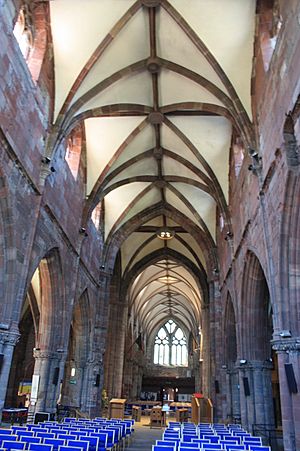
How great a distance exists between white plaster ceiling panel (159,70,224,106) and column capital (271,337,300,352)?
9.67 meters

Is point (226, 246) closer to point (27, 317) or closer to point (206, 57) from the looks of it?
point (206, 57)

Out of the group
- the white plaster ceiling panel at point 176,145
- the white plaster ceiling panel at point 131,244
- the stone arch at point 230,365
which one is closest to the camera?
the stone arch at point 230,365

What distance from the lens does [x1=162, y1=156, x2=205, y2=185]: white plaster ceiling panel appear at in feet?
72.8

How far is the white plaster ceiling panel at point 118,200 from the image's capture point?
24491 millimetres

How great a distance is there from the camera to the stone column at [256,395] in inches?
557

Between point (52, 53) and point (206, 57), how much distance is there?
5.77 m

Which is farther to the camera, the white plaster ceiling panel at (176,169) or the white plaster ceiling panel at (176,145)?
the white plaster ceiling panel at (176,169)

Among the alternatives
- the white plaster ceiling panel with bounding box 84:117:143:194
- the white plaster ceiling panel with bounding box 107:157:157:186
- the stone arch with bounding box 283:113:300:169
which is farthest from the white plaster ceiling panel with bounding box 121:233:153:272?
the stone arch with bounding box 283:113:300:169

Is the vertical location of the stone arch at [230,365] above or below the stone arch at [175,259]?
below

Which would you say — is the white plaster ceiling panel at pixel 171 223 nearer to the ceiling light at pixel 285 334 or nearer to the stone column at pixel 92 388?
the stone column at pixel 92 388

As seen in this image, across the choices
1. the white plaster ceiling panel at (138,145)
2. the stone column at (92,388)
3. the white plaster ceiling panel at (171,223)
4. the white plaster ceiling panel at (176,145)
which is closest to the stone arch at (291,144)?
the white plaster ceiling panel at (176,145)

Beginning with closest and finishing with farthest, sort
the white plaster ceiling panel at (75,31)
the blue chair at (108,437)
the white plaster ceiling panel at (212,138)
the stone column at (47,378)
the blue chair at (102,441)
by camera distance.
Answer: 1. the blue chair at (102,441)
2. the blue chair at (108,437)
3. the white plaster ceiling panel at (75,31)
4. the stone column at (47,378)
5. the white plaster ceiling panel at (212,138)

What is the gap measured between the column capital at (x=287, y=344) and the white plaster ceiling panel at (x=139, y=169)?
13530 mm

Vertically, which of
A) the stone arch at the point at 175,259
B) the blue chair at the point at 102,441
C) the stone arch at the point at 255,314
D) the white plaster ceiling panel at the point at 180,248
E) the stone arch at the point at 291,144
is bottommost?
the blue chair at the point at 102,441
